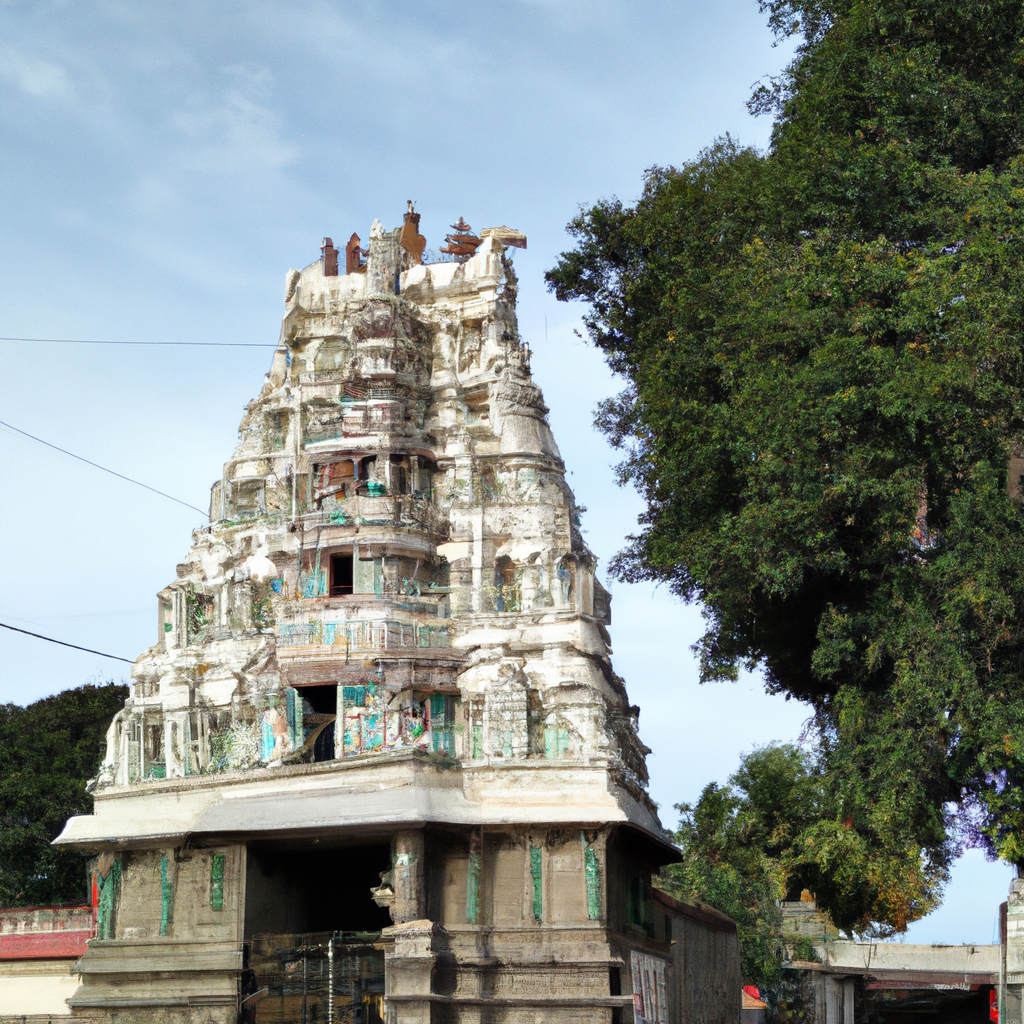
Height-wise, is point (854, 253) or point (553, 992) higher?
point (854, 253)

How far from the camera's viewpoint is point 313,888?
2855 centimetres

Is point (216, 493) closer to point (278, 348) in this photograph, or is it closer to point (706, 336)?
point (278, 348)

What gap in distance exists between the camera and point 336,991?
25.1 meters

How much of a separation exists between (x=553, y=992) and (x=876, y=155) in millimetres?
13585

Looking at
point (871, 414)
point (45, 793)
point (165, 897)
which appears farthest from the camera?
point (45, 793)

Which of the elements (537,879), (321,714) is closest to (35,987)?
(321,714)

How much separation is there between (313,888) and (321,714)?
3.22 m

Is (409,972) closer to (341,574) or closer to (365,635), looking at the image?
(365,635)

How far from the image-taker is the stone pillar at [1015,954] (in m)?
20.0

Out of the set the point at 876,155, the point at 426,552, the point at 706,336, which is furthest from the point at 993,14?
the point at 426,552

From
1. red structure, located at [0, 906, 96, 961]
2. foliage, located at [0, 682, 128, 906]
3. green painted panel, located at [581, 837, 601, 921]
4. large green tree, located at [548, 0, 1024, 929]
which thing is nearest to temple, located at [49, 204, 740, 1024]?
green painted panel, located at [581, 837, 601, 921]

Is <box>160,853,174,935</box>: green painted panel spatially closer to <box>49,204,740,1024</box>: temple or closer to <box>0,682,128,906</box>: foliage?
<box>49,204,740,1024</box>: temple

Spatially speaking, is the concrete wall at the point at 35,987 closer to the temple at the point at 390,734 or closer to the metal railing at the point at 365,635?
the temple at the point at 390,734

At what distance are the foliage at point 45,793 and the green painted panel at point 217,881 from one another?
487 inches
